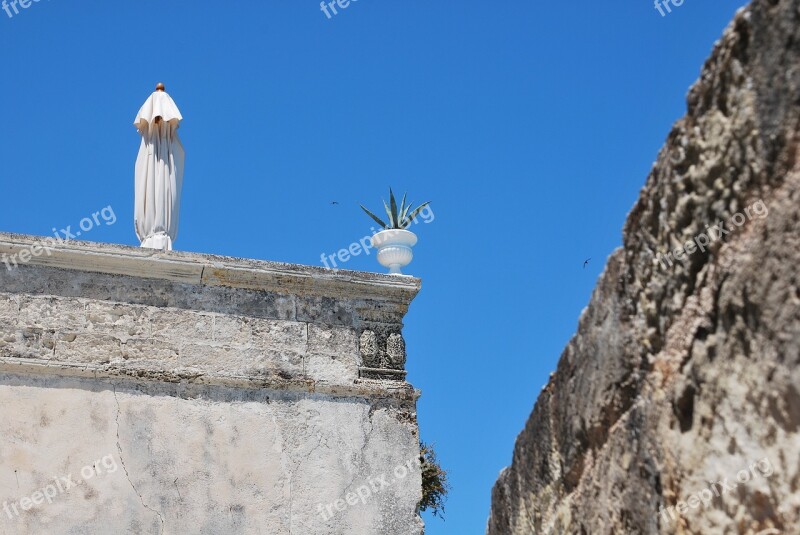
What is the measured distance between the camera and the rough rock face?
5.14 feet

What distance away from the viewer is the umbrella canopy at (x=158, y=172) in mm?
7590

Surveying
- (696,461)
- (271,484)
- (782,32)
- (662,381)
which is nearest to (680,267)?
(662,381)

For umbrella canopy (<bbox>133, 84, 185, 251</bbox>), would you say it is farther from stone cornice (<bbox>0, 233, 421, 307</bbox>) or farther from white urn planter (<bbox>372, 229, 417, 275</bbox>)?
white urn planter (<bbox>372, 229, 417, 275</bbox>)

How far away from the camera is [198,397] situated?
6.64m

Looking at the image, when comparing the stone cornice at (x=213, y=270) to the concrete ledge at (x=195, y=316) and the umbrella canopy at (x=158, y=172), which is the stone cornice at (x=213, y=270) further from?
the umbrella canopy at (x=158, y=172)

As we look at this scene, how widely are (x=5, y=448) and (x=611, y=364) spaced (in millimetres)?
4905

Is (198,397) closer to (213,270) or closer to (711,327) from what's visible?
(213,270)

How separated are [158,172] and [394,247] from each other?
187 cm

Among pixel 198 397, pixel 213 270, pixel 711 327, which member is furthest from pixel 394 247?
pixel 711 327

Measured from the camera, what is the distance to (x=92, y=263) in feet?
21.8

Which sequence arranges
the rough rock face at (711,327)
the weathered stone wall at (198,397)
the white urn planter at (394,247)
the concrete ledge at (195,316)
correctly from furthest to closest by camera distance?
the white urn planter at (394,247), the concrete ledge at (195,316), the weathered stone wall at (198,397), the rough rock face at (711,327)

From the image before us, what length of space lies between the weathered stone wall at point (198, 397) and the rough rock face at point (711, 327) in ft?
14.5

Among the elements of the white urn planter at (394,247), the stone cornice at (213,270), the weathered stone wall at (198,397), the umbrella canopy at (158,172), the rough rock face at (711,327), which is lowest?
the rough rock face at (711,327)

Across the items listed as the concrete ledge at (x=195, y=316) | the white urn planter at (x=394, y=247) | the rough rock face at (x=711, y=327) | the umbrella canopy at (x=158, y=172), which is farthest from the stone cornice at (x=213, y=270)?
the rough rock face at (x=711, y=327)
